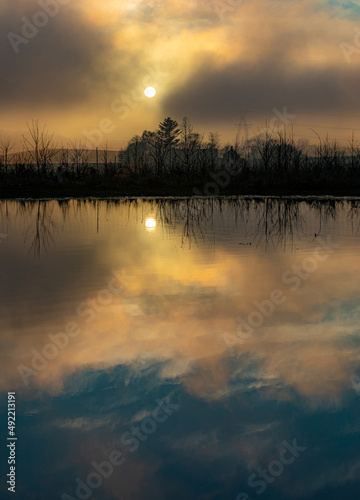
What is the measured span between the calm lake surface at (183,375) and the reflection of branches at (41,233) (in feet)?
3.56

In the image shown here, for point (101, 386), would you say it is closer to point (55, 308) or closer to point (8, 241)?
point (55, 308)

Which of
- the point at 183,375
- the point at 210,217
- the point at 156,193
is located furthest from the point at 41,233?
the point at 156,193

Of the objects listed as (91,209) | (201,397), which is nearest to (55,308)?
(201,397)

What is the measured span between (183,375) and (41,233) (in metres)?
9.02

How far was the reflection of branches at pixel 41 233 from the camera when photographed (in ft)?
34.9

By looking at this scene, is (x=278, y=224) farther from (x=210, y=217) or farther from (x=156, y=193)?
(x=156, y=193)

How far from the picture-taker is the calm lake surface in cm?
308

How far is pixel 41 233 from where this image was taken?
12.8 meters

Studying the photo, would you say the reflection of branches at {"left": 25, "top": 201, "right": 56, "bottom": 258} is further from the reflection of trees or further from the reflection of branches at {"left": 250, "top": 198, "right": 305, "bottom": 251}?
the reflection of branches at {"left": 250, "top": 198, "right": 305, "bottom": 251}

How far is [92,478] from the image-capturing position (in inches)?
120

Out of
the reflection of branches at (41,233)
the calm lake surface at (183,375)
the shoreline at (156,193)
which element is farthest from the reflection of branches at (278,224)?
the shoreline at (156,193)

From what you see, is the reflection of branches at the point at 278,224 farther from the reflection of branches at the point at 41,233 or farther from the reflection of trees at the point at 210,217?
the reflection of branches at the point at 41,233

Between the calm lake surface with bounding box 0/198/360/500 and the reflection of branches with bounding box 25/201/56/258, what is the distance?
1.09 meters

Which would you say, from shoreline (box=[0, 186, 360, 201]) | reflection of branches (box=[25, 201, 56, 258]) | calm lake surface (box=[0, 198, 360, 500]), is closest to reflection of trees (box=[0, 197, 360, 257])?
reflection of branches (box=[25, 201, 56, 258])
